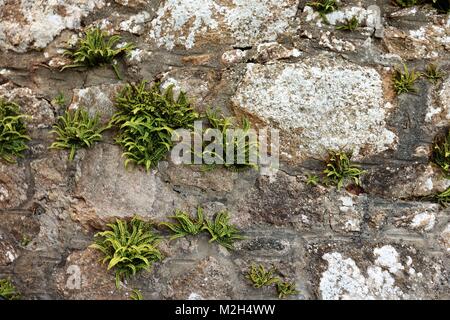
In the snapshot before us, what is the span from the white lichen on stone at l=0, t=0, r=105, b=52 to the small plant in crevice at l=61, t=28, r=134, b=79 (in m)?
0.16

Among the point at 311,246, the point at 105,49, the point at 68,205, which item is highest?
the point at 105,49

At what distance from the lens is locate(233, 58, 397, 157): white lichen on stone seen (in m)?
3.40

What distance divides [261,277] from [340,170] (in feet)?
2.89

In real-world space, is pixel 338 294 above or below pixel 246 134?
below

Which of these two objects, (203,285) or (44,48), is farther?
(44,48)

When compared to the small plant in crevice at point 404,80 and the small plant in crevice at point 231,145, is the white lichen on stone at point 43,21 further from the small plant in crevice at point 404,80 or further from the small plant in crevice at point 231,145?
the small plant in crevice at point 404,80

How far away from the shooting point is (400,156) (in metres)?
3.39

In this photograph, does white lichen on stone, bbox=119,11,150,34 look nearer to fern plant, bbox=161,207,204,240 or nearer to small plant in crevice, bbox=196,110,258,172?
small plant in crevice, bbox=196,110,258,172

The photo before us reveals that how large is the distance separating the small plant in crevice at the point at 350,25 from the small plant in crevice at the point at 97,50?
4.77ft

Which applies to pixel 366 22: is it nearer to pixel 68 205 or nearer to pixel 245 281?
pixel 245 281

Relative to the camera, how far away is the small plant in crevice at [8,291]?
10.9 ft

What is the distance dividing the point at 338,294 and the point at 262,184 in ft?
2.85

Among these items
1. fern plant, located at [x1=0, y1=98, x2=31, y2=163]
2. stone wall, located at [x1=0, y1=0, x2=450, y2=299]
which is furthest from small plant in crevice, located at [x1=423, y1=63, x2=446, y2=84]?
fern plant, located at [x1=0, y1=98, x2=31, y2=163]

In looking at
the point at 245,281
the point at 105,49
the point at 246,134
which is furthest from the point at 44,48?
the point at 245,281
